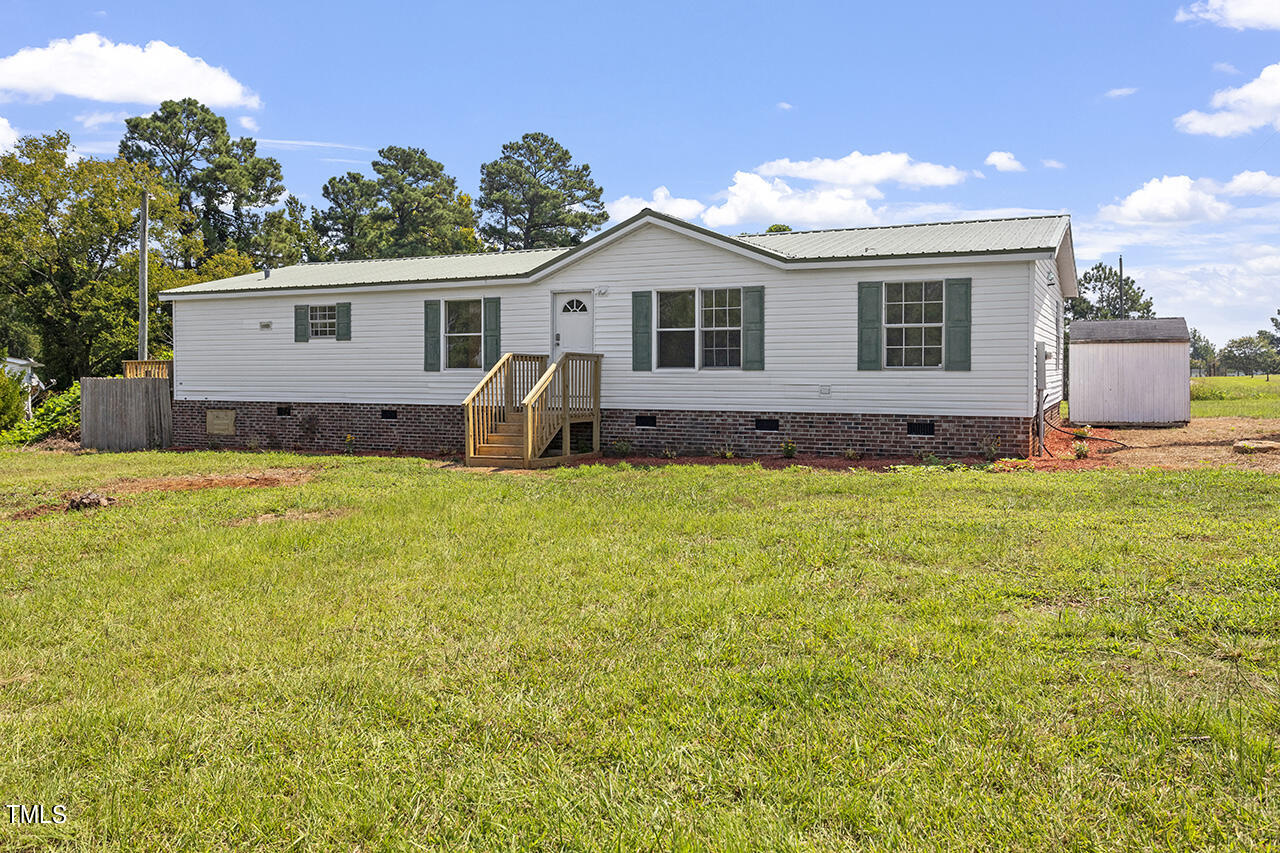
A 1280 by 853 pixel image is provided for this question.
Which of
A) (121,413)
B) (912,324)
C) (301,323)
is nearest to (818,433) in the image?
(912,324)

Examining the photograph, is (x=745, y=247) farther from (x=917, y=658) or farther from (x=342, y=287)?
(x=917, y=658)

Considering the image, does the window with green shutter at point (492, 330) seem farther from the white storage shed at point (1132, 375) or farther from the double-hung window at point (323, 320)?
the white storage shed at point (1132, 375)

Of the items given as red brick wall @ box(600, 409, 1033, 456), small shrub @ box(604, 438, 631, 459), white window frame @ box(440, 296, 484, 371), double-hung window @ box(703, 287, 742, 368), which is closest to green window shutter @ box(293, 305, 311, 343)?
white window frame @ box(440, 296, 484, 371)

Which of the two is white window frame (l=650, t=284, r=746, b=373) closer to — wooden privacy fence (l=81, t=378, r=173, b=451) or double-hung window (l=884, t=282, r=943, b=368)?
double-hung window (l=884, t=282, r=943, b=368)

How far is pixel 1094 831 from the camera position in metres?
2.75

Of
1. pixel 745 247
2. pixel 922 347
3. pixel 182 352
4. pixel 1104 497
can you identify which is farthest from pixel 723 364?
pixel 182 352

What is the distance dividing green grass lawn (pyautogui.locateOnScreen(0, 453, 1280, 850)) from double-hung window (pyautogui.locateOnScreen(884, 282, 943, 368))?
234 inches

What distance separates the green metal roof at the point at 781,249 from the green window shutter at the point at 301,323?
1.55ft

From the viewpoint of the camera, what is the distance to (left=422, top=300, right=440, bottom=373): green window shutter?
1644 centimetres

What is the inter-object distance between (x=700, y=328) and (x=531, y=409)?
341 cm

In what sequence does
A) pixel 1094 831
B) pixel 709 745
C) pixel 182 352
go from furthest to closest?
pixel 182 352 < pixel 709 745 < pixel 1094 831

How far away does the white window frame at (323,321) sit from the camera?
1758cm

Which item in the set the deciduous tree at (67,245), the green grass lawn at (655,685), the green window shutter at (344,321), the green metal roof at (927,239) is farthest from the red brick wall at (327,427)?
the deciduous tree at (67,245)

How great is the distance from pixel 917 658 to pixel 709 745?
4.60 ft
